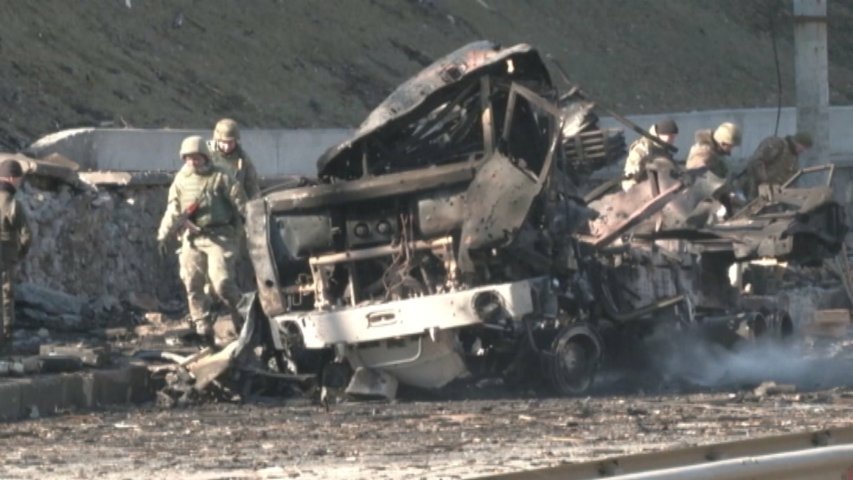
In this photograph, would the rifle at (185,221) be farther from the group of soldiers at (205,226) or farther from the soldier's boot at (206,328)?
the soldier's boot at (206,328)

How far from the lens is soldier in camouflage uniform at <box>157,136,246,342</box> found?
16719 millimetres

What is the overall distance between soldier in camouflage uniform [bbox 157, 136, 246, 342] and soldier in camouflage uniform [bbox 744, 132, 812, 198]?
6.95 m

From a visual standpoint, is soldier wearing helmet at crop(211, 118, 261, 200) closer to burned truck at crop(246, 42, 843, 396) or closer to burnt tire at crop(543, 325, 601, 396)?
burned truck at crop(246, 42, 843, 396)

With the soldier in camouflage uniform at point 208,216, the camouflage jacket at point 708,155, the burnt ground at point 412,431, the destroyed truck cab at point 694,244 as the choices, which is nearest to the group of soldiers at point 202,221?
the soldier in camouflage uniform at point 208,216

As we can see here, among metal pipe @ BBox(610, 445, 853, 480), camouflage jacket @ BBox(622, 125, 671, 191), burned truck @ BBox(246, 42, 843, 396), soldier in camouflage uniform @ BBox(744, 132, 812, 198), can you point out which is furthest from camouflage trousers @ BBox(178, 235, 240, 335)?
metal pipe @ BBox(610, 445, 853, 480)

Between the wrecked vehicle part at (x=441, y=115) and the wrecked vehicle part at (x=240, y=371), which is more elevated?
the wrecked vehicle part at (x=441, y=115)

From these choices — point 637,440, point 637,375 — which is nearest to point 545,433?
point 637,440

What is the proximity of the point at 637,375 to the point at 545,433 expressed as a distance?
4013 millimetres

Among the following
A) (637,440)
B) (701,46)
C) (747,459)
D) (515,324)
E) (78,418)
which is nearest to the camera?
(747,459)

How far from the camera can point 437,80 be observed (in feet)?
50.4

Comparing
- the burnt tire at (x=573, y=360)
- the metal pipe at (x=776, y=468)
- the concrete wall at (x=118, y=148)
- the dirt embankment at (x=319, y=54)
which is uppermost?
the dirt embankment at (x=319, y=54)

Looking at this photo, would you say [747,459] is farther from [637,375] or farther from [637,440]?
[637,375]

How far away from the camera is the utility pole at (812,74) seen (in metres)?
23.2

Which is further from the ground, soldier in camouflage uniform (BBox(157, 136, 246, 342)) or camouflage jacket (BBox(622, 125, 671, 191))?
camouflage jacket (BBox(622, 125, 671, 191))
